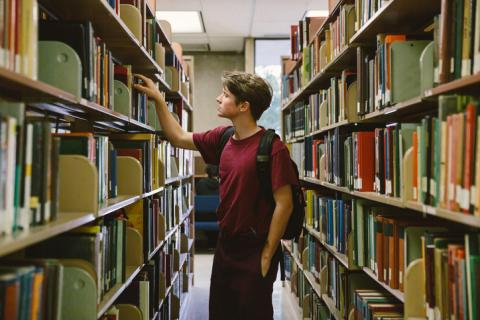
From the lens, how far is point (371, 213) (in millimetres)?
2176

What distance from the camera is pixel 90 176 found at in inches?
57.7

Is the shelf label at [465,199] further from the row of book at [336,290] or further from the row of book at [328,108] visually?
the row of book at [328,108]

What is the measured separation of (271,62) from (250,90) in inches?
215

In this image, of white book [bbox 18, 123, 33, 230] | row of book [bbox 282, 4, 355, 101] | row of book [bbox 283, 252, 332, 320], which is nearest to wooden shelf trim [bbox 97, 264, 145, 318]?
white book [bbox 18, 123, 33, 230]

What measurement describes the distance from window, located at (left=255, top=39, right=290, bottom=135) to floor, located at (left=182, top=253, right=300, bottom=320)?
293cm

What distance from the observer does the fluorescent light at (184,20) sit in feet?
19.9

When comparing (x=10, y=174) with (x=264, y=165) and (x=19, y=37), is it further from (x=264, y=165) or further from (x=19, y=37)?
(x=264, y=165)

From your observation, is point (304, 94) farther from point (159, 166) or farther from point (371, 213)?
point (371, 213)

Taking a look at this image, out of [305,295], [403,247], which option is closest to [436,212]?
[403,247]

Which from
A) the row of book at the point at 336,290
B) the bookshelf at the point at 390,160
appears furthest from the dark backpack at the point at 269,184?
the row of book at the point at 336,290

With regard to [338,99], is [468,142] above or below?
below

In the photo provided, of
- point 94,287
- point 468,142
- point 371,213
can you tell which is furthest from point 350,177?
point 94,287

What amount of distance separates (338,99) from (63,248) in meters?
1.78

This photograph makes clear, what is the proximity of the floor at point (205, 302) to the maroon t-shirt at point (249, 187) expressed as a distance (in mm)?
2045
